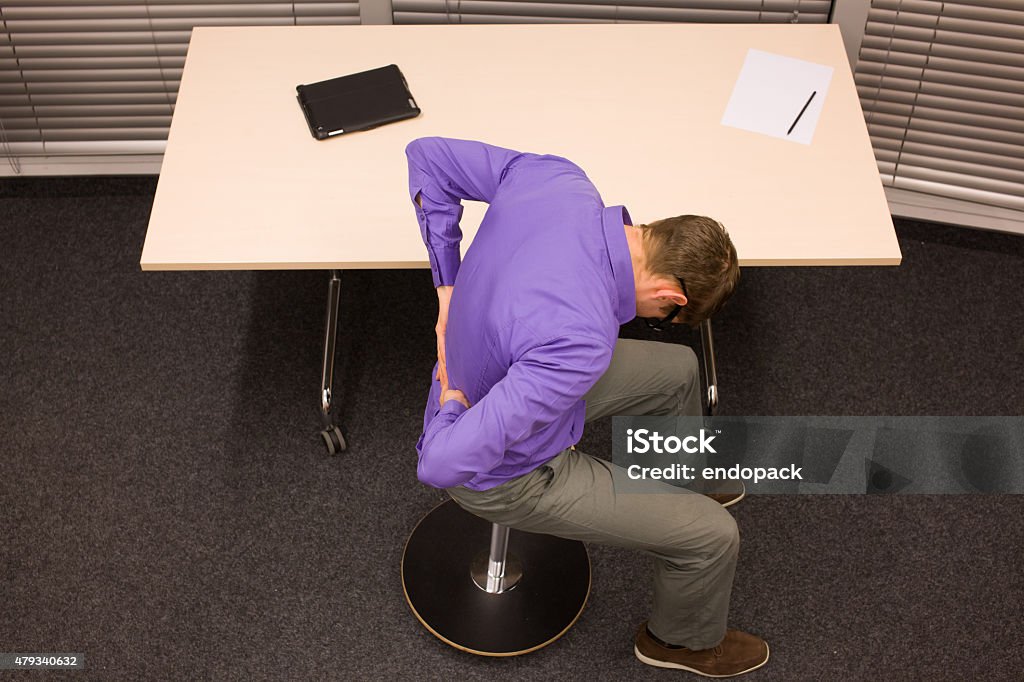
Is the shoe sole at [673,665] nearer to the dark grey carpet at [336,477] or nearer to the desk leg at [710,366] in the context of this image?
the dark grey carpet at [336,477]

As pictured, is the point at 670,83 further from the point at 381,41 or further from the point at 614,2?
the point at 381,41

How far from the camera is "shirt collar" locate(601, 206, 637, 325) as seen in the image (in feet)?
5.11

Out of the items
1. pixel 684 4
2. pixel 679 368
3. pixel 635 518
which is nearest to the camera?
pixel 635 518

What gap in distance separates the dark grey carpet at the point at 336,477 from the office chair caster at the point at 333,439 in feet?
0.11

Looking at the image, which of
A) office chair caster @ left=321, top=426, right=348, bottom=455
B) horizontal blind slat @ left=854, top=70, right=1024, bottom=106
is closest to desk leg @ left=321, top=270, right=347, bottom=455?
office chair caster @ left=321, top=426, right=348, bottom=455

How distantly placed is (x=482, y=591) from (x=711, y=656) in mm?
492

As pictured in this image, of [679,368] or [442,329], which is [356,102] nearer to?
[442,329]

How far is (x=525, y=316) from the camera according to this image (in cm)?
149

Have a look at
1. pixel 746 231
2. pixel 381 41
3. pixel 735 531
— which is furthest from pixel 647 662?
pixel 381 41

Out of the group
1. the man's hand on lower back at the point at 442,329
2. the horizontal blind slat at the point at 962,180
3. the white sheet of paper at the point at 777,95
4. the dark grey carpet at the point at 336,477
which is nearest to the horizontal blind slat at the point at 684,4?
the white sheet of paper at the point at 777,95

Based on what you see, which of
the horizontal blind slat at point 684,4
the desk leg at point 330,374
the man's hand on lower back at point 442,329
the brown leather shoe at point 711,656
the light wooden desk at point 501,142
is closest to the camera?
the man's hand on lower back at point 442,329

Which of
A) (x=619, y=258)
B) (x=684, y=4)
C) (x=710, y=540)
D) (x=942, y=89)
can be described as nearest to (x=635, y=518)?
(x=710, y=540)

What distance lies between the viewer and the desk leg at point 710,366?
2400 millimetres

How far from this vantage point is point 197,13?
268 cm
